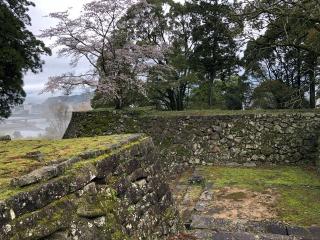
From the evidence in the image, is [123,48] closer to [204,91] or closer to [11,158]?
[204,91]

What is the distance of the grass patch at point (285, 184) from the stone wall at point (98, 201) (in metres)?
2.65

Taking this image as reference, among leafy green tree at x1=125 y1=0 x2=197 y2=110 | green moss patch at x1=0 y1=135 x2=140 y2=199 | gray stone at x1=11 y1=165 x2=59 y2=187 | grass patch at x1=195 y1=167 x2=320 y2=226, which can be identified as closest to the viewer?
gray stone at x1=11 y1=165 x2=59 y2=187

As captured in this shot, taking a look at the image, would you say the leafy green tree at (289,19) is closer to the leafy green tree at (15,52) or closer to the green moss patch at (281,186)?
the green moss patch at (281,186)

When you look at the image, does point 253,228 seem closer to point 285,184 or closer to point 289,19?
point 285,184

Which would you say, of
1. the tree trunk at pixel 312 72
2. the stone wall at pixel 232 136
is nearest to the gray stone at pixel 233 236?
the stone wall at pixel 232 136

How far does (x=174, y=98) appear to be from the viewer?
739 inches

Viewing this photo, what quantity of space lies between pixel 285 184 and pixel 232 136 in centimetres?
304

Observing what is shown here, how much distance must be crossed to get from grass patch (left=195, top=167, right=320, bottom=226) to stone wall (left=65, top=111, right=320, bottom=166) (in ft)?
2.07

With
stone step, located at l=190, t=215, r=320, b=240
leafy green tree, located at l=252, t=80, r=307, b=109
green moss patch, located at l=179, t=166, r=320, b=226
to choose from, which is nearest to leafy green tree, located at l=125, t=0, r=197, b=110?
leafy green tree, located at l=252, t=80, r=307, b=109

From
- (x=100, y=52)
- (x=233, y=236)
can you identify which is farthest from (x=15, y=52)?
(x=233, y=236)

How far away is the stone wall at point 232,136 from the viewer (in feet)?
36.2

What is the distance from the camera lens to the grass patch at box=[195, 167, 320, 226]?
6.60 metres

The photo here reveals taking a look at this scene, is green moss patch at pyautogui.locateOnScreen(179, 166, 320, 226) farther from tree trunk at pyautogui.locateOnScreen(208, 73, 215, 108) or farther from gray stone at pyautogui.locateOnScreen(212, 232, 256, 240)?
tree trunk at pyautogui.locateOnScreen(208, 73, 215, 108)

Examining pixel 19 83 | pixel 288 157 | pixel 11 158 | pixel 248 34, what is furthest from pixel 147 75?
pixel 11 158
